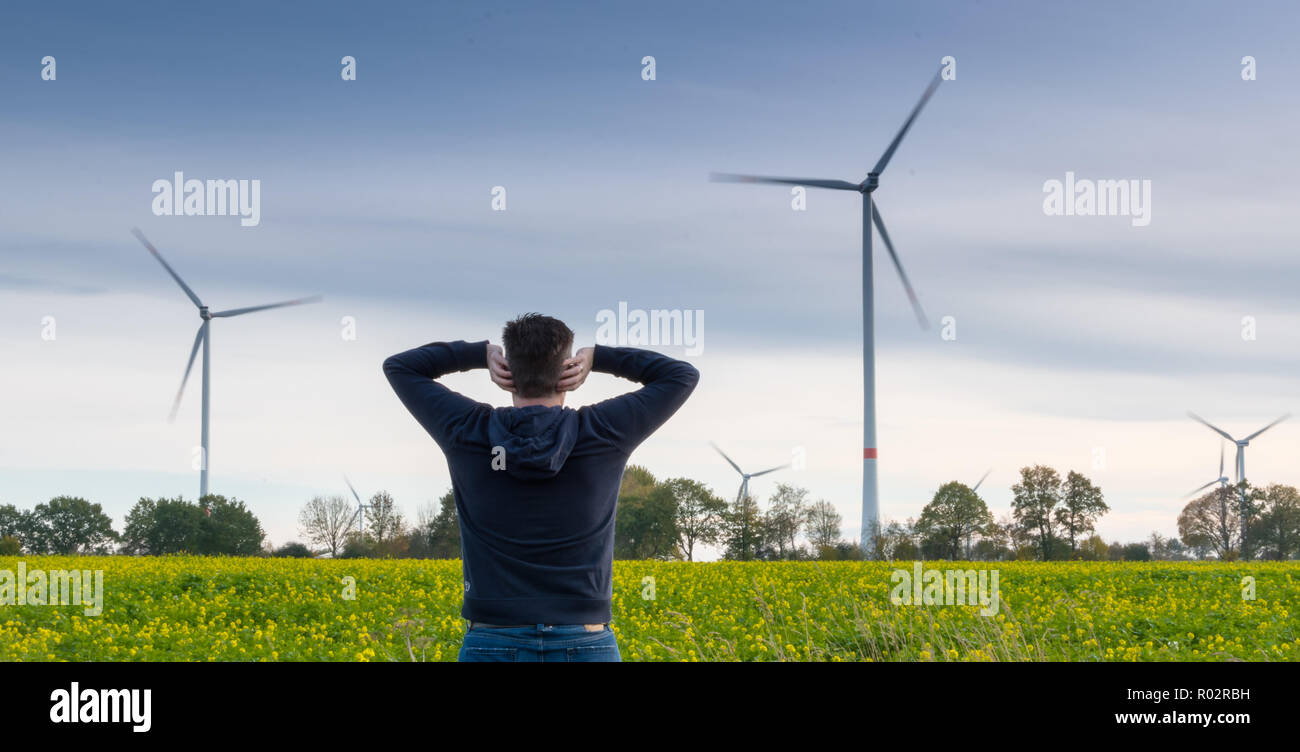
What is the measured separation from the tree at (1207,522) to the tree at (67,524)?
255ft

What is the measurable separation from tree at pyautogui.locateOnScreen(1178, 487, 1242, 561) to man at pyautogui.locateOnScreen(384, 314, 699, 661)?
283 feet

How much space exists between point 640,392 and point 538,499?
0.63 m

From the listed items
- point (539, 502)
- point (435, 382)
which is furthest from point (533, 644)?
point (435, 382)

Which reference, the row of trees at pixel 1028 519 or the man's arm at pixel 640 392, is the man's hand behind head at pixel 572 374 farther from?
the row of trees at pixel 1028 519

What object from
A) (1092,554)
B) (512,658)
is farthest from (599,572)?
(1092,554)

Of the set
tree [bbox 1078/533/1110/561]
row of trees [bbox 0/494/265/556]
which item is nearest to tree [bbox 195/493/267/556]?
row of trees [bbox 0/494/265/556]

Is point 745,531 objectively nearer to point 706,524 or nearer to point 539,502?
point 706,524

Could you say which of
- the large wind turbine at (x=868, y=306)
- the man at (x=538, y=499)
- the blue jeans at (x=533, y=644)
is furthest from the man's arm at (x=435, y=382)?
the large wind turbine at (x=868, y=306)

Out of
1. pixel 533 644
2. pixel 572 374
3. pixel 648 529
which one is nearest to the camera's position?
pixel 533 644

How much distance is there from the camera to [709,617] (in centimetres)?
1753

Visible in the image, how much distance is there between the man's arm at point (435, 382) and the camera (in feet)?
13.5
